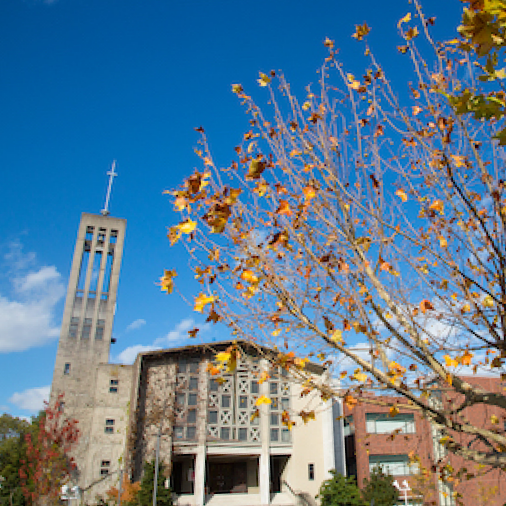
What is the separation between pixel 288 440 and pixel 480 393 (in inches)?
854

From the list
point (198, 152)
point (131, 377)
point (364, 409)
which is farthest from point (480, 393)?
point (364, 409)

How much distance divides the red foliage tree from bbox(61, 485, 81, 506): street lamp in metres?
0.46

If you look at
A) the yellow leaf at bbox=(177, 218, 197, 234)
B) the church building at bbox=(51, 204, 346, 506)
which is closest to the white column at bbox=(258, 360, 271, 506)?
the church building at bbox=(51, 204, 346, 506)

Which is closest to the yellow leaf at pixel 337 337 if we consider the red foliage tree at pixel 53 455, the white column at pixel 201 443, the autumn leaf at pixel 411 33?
the autumn leaf at pixel 411 33

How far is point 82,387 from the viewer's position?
23703 millimetres

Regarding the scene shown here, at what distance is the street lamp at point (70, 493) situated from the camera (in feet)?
65.0

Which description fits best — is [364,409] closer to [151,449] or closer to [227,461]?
[227,461]

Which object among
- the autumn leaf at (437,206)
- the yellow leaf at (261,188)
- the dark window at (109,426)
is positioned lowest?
the dark window at (109,426)

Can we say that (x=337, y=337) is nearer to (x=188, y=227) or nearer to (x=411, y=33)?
(x=188, y=227)

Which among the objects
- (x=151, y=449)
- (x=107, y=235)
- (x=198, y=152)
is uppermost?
(x=107, y=235)

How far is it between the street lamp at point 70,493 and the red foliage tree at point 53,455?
0.46m

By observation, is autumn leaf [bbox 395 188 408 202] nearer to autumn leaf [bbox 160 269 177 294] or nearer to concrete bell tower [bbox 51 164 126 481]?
autumn leaf [bbox 160 269 177 294]

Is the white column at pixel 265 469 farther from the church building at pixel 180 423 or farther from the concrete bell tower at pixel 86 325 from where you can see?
the concrete bell tower at pixel 86 325

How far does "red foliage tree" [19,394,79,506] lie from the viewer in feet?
67.1
